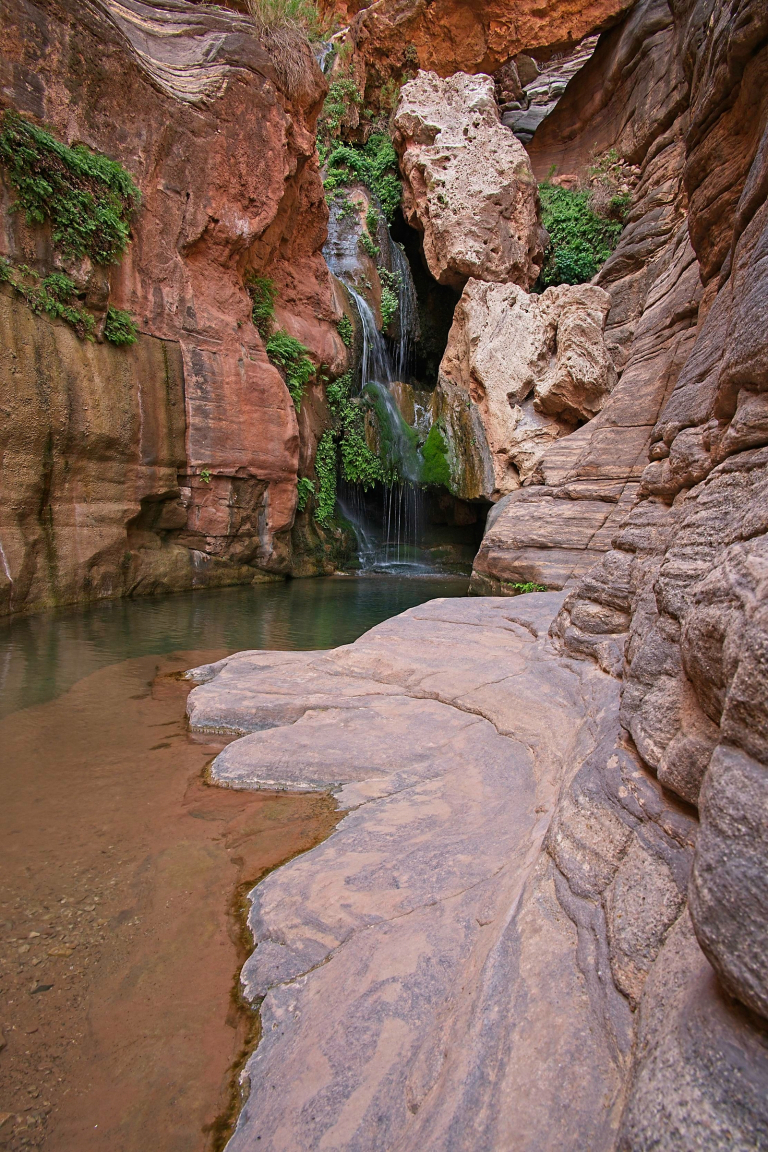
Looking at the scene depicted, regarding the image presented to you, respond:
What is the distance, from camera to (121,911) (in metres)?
2.19

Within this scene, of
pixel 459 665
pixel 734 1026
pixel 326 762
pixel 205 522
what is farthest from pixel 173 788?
pixel 205 522

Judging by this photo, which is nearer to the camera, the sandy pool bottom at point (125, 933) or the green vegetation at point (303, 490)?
the sandy pool bottom at point (125, 933)

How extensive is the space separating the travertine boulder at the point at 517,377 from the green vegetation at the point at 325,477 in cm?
305

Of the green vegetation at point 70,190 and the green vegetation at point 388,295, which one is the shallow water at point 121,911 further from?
the green vegetation at point 388,295

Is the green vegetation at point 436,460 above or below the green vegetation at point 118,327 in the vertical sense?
below

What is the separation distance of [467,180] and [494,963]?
1707 cm

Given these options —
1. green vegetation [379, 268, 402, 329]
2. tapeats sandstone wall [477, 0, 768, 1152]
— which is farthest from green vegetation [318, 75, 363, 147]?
tapeats sandstone wall [477, 0, 768, 1152]

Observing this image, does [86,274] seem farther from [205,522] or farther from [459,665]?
[459,665]

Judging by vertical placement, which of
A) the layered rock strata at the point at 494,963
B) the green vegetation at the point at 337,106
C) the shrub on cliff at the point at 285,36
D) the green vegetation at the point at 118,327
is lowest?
the layered rock strata at the point at 494,963

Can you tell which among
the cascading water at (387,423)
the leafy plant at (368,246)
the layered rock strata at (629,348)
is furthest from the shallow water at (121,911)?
the leafy plant at (368,246)

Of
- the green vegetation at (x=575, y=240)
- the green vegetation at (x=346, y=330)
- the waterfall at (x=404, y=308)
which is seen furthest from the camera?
the waterfall at (x=404, y=308)

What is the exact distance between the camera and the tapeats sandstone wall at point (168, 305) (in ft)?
25.3

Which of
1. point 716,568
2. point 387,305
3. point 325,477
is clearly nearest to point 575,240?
point 387,305

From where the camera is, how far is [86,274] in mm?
8281
